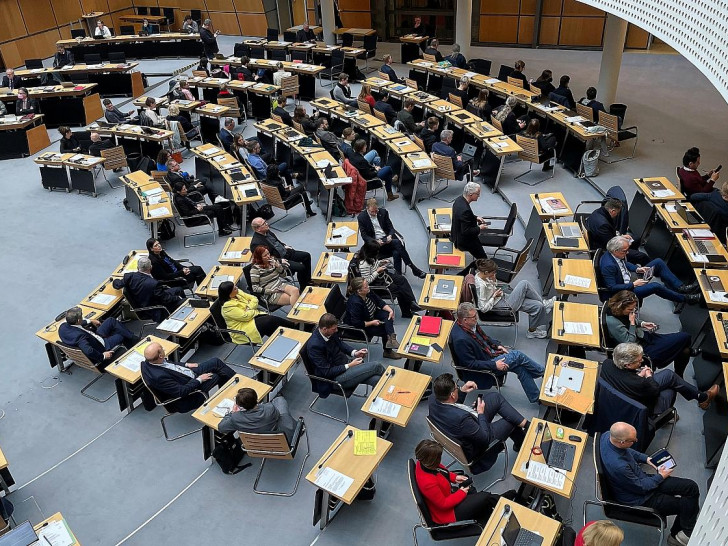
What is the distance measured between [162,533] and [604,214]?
6.70 m

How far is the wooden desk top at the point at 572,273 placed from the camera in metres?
7.24

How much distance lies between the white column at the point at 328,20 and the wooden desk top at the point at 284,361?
49.6ft

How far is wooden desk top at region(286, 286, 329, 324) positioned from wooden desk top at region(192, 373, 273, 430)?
1117 millimetres

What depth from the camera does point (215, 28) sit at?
985 inches

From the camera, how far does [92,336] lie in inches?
283

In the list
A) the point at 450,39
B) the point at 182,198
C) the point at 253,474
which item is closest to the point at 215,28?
the point at 450,39

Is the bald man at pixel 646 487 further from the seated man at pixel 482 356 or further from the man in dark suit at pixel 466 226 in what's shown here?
the man in dark suit at pixel 466 226

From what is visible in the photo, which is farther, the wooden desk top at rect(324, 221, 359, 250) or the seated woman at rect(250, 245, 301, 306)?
the wooden desk top at rect(324, 221, 359, 250)

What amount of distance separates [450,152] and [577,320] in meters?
5.23

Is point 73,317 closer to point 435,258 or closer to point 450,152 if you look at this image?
point 435,258

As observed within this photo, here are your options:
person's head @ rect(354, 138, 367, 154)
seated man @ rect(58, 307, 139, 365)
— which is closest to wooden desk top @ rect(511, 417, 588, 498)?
seated man @ rect(58, 307, 139, 365)

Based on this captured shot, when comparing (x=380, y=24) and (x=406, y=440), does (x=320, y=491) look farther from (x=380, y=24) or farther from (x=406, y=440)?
(x=380, y=24)

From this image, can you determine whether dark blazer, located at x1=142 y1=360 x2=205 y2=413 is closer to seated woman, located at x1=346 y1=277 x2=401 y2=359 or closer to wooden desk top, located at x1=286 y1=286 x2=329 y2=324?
wooden desk top, located at x1=286 y1=286 x2=329 y2=324

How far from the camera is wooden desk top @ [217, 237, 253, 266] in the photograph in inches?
344
